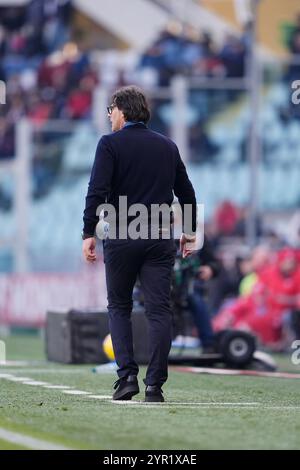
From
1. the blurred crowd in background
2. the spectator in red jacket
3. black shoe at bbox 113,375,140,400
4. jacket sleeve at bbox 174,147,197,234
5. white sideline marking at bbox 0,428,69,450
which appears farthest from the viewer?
the blurred crowd in background

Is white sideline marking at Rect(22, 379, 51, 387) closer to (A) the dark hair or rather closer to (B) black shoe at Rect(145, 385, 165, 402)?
(B) black shoe at Rect(145, 385, 165, 402)

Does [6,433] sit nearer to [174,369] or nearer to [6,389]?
[6,389]

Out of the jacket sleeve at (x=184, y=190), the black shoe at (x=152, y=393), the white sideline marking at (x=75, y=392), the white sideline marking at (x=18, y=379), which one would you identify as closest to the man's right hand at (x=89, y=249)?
the jacket sleeve at (x=184, y=190)

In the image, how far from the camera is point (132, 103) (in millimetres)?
9109

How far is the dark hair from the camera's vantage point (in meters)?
9.11

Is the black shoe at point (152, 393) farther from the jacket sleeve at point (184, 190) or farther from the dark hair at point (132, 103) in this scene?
the dark hair at point (132, 103)

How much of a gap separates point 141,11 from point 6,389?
25.9 metres

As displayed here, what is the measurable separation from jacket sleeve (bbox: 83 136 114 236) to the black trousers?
199 mm

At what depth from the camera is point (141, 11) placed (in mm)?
35594

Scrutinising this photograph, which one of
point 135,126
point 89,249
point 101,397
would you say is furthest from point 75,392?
point 135,126

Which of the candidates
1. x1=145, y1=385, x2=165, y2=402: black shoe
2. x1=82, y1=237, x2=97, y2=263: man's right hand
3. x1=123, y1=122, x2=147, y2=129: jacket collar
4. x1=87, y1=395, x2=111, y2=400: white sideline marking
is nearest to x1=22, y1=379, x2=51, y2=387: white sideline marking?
x1=87, y1=395, x2=111, y2=400: white sideline marking

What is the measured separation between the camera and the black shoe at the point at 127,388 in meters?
9.06

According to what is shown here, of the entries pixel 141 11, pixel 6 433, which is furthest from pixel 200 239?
pixel 141 11

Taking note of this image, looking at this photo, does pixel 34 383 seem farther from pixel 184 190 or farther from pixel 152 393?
pixel 184 190
